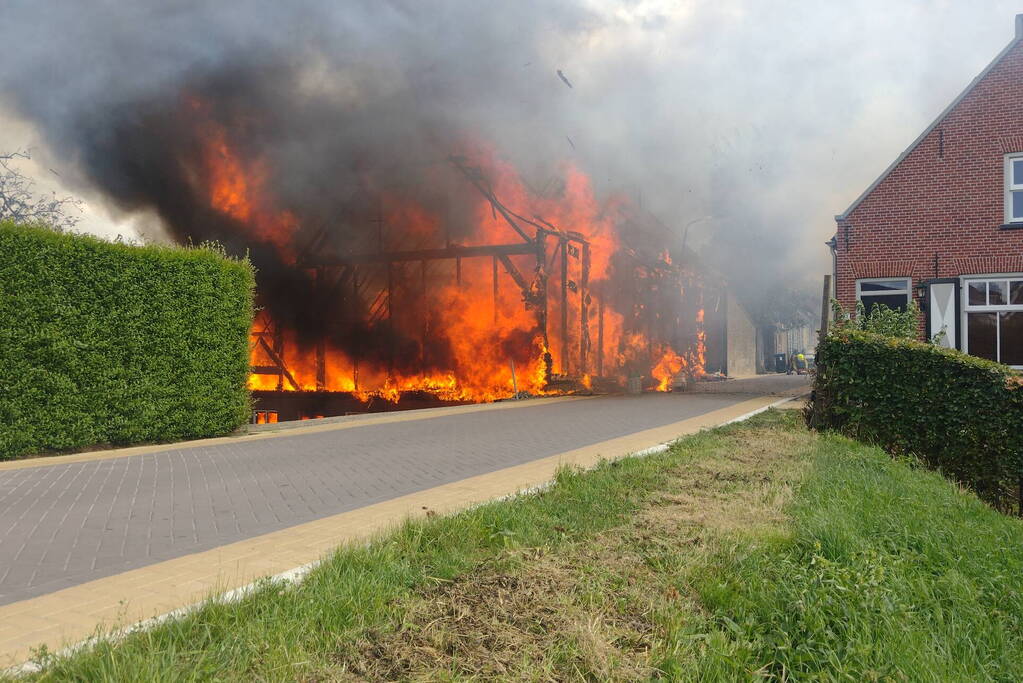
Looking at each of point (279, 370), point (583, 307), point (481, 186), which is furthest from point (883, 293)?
point (279, 370)

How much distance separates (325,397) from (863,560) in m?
19.9

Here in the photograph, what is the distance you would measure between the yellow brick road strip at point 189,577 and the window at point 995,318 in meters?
11.4

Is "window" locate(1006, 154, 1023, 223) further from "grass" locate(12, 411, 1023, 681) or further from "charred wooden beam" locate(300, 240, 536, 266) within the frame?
"grass" locate(12, 411, 1023, 681)

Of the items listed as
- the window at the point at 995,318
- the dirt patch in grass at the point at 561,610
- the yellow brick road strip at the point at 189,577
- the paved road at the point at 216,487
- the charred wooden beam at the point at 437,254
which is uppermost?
the charred wooden beam at the point at 437,254

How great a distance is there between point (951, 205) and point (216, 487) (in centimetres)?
1372

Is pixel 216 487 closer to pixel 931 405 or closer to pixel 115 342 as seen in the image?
pixel 115 342

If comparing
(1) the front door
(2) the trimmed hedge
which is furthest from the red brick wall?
(2) the trimmed hedge

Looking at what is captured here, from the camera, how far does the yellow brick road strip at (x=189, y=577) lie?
3.10 metres

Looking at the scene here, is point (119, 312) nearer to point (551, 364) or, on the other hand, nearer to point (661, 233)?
point (551, 364)

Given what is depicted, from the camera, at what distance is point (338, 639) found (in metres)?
2.75

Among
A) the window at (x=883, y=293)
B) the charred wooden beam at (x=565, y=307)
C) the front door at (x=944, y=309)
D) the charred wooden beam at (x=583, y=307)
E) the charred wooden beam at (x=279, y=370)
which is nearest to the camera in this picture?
the front door at (x=944, y=309)

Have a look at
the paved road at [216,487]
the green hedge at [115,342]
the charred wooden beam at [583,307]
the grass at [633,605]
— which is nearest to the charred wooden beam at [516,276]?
the charred wooden beam at [583,307]

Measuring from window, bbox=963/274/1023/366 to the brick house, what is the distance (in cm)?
2

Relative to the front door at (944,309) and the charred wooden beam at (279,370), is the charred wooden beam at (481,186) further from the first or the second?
the front door at (944,309)
